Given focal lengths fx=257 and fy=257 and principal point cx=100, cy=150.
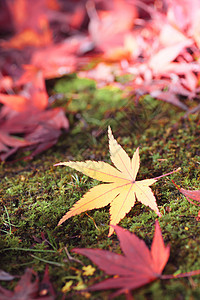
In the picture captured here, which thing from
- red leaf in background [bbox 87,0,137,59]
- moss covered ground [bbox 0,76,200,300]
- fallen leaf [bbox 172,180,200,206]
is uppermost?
red leaf in background [bbox 87,0,137,59]

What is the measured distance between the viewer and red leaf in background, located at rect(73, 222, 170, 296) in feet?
2.09

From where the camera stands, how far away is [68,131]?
1469 millimetres

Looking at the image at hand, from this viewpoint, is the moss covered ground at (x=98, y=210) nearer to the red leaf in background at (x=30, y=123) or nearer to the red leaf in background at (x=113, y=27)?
the red leaf in background at (x=30, y=123)

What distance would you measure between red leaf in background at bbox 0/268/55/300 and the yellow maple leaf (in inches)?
6.8

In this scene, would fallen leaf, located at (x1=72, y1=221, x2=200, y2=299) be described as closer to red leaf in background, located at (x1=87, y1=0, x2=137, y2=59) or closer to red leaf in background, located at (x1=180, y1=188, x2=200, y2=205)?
red leaf in background, located at (x1=180, y1=188, x2=200, y2=205)

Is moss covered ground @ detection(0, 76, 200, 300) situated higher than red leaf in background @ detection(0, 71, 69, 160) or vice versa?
red leaf in background @ detection(0, 71, 69, 160)

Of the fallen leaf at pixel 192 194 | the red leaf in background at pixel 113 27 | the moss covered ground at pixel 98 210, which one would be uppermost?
the red leaf in background at pixel 113 27

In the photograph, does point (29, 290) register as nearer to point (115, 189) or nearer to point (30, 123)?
point (115, 189)

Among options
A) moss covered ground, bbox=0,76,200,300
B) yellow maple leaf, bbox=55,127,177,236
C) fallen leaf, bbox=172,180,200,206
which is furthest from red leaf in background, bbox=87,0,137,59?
fallen leaf, bbox=172,180,200,206

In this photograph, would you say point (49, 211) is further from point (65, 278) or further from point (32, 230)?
point (65, 278)

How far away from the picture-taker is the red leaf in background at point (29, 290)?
0.68m

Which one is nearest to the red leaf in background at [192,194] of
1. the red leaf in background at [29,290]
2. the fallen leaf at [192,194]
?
the fallen leaf at [192,194]

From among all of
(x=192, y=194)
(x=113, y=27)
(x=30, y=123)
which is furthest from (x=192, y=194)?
(x=113, y=27)

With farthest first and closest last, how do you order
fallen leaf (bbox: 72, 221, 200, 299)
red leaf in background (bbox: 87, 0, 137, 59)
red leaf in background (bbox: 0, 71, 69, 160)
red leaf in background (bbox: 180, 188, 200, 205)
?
Answer: red leaf in background (bbox: 87, 0, 137, 59)
red leaf in background (bbox: 0, 71, 69, 160)
red leaf in background (bbox: 180, 188, 200, 205)
fallen leaf (bbox: 72, 221, 200, 299)
